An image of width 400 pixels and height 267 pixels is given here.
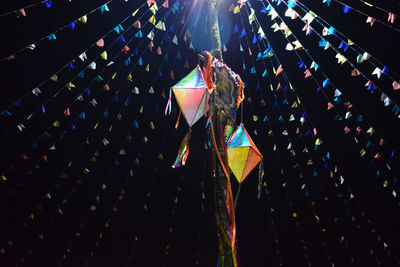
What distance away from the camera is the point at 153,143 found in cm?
425

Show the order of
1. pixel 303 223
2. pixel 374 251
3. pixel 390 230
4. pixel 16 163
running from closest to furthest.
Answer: pixel 16 163
pixel 390 230
pixel 374 251
pixel 303 223

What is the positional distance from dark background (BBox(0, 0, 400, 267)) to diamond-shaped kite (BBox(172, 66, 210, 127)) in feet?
3.32

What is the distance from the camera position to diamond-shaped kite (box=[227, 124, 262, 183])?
8.53 feet

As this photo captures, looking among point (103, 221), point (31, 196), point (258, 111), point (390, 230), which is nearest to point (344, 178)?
Result: point (390, 230)

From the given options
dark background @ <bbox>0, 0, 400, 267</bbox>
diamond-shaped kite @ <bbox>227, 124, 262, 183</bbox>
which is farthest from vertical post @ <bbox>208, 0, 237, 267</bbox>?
dark background @ <bbox>0, 0, 400, 267</bbox>

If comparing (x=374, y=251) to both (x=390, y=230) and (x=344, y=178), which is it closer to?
(x=390, y=230)

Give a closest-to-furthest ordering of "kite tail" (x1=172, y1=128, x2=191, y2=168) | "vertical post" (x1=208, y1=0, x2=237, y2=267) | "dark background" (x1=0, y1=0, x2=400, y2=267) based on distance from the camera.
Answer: "vertical post" (x1=208, y1=0, x2=237, y2=267), "kite tail" (x1=172, y1=128, x2=191, y2=168), "dark background" (x1=0, y1=0, x2=400, y2=267)

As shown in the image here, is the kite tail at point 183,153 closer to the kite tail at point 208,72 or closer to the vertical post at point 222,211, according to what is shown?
the vertical post at point 222,211

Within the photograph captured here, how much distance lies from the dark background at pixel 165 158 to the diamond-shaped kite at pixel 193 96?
3.32 feet

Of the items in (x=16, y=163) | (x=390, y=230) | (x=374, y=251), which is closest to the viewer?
(x=16, y=163)

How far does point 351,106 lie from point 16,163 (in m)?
3.82

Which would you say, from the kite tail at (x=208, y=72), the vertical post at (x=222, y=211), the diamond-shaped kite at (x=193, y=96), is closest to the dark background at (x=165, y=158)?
the kite tail at (x=208, y=72)

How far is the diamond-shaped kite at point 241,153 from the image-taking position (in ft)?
8.53

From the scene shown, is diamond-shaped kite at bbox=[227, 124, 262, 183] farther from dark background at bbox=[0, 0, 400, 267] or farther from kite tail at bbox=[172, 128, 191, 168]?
dark background at bbox=[0, 0, 400, 267]
